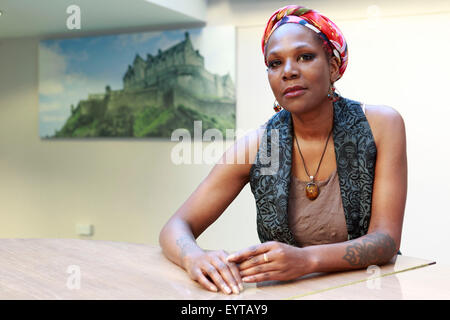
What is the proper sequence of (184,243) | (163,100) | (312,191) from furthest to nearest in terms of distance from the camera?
(163,100) < (312,191) < (184,243)

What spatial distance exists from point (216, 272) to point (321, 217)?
0.59m

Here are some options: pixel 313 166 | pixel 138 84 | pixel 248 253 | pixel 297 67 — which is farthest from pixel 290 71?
pixel 138 84

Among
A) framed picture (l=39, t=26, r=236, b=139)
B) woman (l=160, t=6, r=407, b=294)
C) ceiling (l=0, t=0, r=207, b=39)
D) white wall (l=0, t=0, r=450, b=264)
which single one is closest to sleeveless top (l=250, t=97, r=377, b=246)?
woman (l=160, t=6, r=407, b=294)

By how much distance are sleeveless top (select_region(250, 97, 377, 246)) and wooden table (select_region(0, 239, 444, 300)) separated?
230 millimetres

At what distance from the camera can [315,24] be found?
1763 millimetres

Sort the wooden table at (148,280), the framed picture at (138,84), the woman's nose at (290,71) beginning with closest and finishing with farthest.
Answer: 1. the wooden table at (148,280)
2. the woman's nose at (290,71)
3. the framed picture at (138,84)

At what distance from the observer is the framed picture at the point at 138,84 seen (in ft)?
15.2

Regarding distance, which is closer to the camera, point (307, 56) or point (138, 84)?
point (307, 56)

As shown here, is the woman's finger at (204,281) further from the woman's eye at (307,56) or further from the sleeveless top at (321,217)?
the woman's eye at (307,56)

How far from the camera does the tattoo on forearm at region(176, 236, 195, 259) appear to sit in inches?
62.0

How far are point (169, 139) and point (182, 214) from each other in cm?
305

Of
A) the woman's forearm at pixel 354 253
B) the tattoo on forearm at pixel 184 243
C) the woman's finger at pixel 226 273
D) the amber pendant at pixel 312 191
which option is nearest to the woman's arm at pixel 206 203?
the tattoo on forearm at pixel 184 243

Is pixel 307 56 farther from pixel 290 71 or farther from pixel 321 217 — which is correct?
pixel 321 217

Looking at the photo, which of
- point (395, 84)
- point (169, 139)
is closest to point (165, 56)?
point (169, 139)
